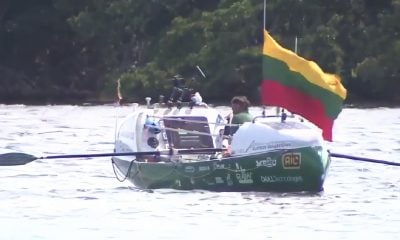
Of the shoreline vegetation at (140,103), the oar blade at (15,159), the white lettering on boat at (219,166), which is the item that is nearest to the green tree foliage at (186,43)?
the shoreline vegetation at (140,103)

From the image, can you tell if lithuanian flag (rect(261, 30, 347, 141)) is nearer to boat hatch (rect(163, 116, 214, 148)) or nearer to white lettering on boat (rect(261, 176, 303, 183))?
white lettering on boat (rect(261, 176, 303, 183))

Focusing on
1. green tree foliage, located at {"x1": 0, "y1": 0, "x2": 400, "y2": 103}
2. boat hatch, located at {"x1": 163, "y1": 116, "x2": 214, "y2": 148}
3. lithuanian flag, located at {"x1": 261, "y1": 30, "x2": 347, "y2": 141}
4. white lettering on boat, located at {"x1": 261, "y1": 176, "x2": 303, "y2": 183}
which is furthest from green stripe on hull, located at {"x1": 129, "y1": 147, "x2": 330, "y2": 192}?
green tree foliage, located at {"x1": 0, "y1": 0, "x2": 400, "y2": 103}

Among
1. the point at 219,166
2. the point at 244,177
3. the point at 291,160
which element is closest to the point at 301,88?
the point at 291,160

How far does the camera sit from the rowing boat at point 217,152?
26.3 meters

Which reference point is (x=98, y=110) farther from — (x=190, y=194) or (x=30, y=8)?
(x=190, y=194)

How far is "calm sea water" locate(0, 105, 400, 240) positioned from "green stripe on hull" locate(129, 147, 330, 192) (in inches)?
7.3

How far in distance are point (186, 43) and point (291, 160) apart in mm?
44138

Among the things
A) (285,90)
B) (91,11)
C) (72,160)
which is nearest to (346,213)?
(285,90)

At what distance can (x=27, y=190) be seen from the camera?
29.7 meters

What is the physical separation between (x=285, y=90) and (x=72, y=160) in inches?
520

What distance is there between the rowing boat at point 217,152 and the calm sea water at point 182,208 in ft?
0.86

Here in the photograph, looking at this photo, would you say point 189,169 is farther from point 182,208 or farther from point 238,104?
point 182,208

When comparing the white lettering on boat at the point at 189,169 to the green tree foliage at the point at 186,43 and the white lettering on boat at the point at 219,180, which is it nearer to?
the white lettering on boat at the point at 219,180

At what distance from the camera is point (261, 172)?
87.1ft
